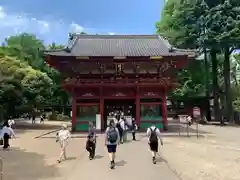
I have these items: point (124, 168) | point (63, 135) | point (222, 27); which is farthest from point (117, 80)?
point (222, 27)

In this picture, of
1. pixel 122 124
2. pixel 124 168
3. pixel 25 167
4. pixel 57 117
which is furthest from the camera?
pixel 57 117

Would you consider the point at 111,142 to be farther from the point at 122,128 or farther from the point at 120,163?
the point at 122,128

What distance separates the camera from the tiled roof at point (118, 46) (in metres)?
30.0

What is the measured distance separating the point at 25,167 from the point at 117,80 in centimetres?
1694

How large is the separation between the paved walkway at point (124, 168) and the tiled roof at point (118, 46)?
15752 millimetres

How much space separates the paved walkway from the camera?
414 inches

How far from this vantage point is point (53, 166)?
12.9 m

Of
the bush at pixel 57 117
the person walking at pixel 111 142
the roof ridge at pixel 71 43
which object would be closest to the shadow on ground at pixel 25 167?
the person walking at pixel 111 142

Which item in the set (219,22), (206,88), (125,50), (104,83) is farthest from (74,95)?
(206,88)

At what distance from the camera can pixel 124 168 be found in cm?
1193

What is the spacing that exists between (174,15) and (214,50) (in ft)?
22.7

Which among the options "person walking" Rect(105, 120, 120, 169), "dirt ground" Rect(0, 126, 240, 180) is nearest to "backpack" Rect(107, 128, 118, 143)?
"person walking" Rect(105, 120, 120, 169)

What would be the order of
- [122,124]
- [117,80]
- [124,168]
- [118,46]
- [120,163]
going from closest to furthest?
1. [124,168]
2. [120,163]
3. [122,124]
4. [117,80]
5. [118,46]

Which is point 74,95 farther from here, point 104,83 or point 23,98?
point 23,98
